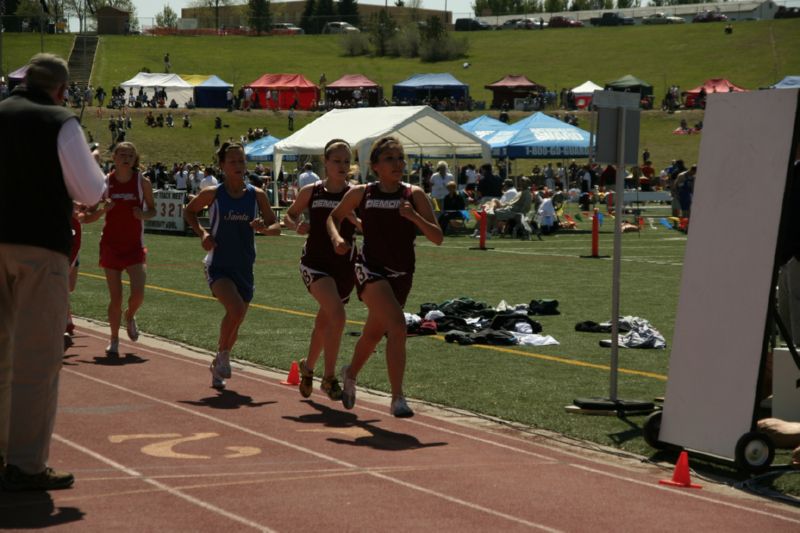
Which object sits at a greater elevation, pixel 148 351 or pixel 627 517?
pixel 627 517

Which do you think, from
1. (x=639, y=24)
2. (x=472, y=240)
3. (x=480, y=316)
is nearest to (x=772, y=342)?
(x=480, y=316)

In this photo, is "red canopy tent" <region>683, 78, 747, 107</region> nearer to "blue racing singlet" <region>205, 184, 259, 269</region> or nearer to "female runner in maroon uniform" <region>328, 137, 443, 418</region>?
"blue racing singlet" <region>205, 184, 259, 269</region>

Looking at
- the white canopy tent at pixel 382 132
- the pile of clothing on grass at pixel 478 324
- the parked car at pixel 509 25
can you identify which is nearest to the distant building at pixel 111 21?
the parked car at pixel 509 25

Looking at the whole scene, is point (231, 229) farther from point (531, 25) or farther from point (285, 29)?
point (285, 29)

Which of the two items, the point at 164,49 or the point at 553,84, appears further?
the point at 164,49

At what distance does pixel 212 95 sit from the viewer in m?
87.8

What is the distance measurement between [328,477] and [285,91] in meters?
80.1

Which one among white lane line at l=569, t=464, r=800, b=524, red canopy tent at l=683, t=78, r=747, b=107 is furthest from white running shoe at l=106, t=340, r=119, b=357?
red canopy tent at l=683, t=78, r=747, b=107

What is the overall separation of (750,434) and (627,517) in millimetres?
1432

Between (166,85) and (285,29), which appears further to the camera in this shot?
(285,29)

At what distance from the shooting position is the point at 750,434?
775 centimetres

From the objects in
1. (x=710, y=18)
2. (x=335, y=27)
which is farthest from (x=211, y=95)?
(x=710, y=18)

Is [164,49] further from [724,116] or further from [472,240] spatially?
[724,116]

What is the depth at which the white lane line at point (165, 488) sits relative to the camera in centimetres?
626
